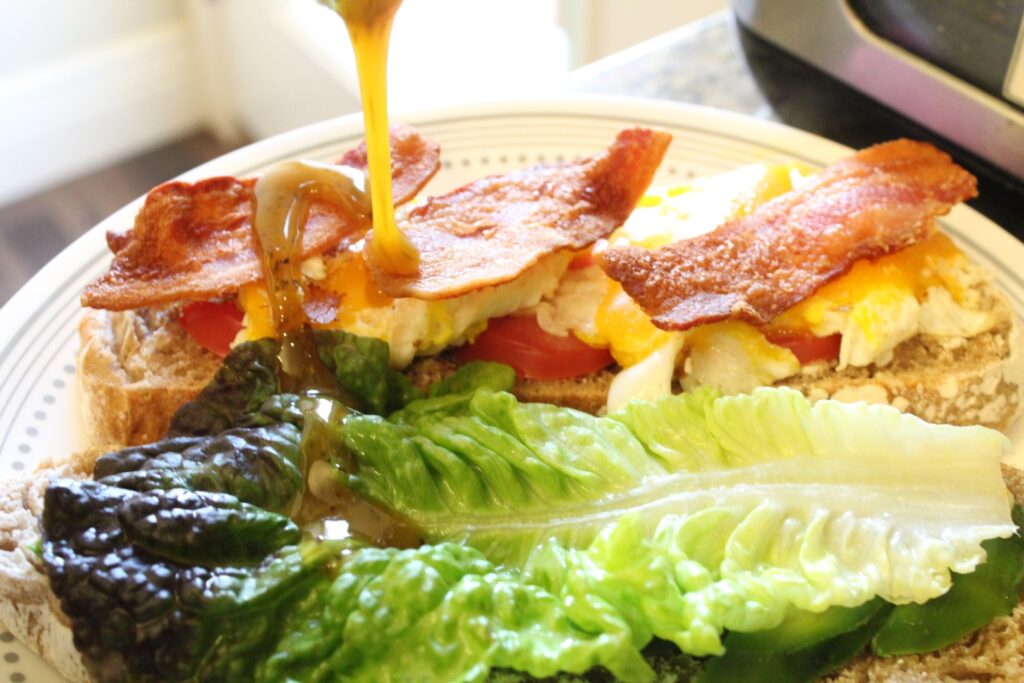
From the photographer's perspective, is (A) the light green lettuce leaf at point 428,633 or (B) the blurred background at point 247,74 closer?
(A) the light green lettuce leaf at point 428,633

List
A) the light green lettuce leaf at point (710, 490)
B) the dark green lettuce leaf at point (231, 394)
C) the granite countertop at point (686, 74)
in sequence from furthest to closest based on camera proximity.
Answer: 1. the granite countertop at point (686, 74)
2. the dark green lettuce leaf at point (231, 394)
3. the light green lettuce leaf at point (710, 490)

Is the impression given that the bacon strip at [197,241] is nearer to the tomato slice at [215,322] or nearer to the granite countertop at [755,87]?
the tomato slice at [215,322]

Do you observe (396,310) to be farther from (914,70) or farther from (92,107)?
(92,107)

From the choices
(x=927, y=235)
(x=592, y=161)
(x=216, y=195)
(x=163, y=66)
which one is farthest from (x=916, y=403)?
(x=163, y=66)

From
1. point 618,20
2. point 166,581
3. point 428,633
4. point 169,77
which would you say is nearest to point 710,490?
point 428,633

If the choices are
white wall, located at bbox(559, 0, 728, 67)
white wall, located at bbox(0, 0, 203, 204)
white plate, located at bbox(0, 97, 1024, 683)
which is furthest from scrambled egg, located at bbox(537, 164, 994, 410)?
white wall, located at bbox(0, 0, 203, 204)

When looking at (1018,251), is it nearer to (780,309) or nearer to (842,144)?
(842,144)

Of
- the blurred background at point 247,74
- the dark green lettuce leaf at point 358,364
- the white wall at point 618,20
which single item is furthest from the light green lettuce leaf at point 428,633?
the white wall at point 618,20
